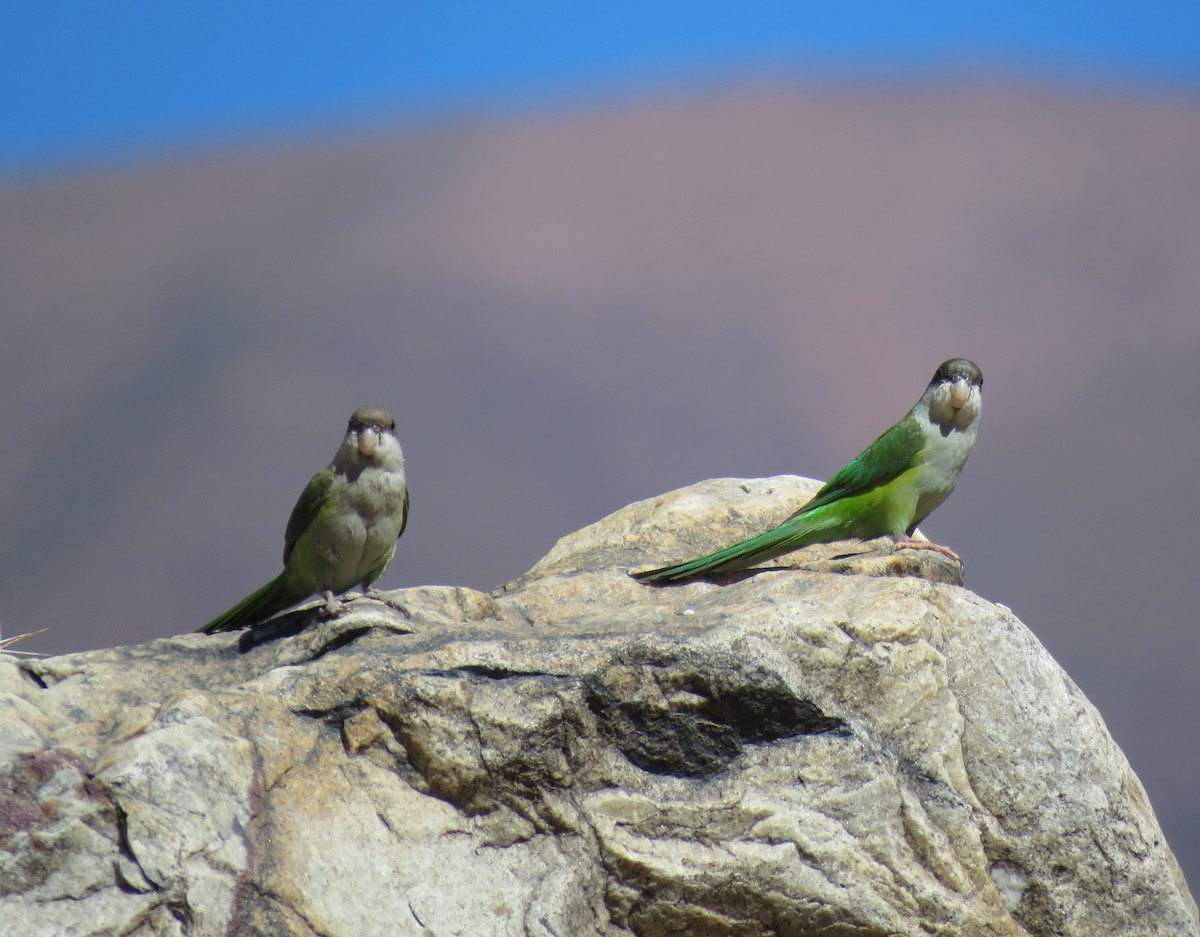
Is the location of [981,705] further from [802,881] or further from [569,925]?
[569,925]

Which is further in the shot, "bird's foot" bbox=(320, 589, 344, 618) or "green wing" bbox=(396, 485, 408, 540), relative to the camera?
"green wing" bbox=(396, 485, 408, 540)

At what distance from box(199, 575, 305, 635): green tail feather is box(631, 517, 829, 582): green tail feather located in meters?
1.68

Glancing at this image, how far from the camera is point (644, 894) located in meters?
3.93

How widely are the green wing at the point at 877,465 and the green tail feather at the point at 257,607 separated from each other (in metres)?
2.52

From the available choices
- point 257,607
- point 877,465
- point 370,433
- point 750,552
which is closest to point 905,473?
point 877,465

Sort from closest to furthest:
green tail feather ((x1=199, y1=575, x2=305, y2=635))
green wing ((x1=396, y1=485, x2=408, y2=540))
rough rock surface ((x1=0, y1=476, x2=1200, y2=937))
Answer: rough rock surface ((x1=0, y1=476, x2=1200, y2=937)) < green tail feather ((x1=199, y1=575, x2=305, y2=635)) < green wing ((x1=396, y1=485, x2=408, y2=540))

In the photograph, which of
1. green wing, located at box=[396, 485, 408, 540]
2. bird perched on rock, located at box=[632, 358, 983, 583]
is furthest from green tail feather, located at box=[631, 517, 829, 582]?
green wing, located at box=[396, 485, 408, 540]

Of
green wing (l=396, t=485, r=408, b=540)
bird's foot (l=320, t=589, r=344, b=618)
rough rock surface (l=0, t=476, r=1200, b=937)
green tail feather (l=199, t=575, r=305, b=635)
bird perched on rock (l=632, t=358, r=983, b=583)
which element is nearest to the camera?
rough rock surface (l=0, t=476, r=1200, b=937)

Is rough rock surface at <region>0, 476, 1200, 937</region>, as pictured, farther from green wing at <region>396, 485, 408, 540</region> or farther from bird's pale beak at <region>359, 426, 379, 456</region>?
green wing at <region>396, 485, 408, 540</region>

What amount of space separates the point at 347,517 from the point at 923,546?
2.77 metres

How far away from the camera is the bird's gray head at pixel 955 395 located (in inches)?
241

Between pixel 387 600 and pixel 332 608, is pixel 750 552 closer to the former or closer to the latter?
pixel 387 600

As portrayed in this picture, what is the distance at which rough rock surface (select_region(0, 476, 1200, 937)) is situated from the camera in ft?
11.9

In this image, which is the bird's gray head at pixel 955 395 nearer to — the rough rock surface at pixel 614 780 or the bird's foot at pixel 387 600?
the rough rock surface at pixel 614 780
